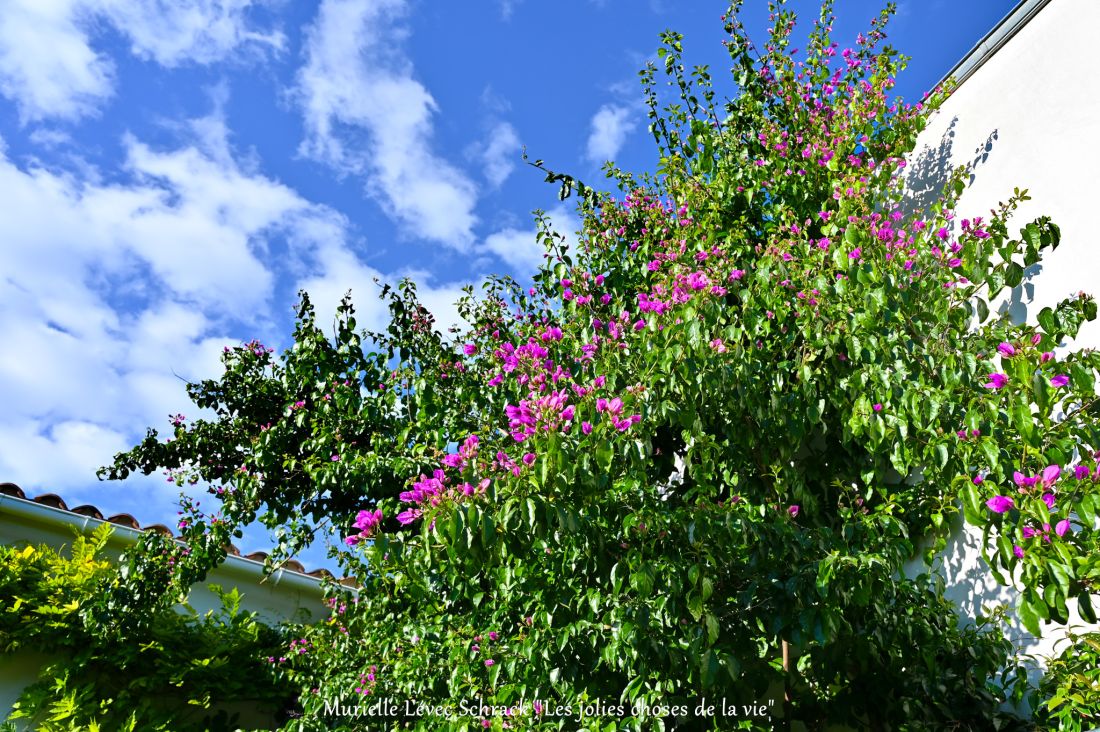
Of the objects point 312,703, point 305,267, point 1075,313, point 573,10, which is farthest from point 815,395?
point 305,267

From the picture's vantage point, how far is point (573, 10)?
15.3 feet

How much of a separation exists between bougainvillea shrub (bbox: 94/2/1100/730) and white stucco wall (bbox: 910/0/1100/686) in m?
Answer: 0.14

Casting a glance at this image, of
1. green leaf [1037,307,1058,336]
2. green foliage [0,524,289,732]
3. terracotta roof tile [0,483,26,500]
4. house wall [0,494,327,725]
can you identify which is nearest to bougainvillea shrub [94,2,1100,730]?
green leaf [1037,307,1058,336]

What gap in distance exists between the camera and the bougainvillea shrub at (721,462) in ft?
8.43

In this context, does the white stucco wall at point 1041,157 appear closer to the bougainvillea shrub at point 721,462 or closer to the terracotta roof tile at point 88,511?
the bougainvillea shrub at point 721,462

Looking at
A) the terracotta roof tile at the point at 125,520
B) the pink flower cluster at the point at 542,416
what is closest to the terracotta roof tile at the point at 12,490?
the terracotta roof tile at the point at 125,520

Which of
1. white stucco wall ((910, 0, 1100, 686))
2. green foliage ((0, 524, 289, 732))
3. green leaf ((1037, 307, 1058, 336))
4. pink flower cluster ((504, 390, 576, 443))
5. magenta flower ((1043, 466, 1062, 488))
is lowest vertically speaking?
green foliage ((0, 524, 289, 732))

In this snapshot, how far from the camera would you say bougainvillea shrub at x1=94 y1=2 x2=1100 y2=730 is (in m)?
2.57

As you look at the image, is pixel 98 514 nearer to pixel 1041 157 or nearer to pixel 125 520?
pixel 125 520

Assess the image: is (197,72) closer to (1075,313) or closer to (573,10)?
(573,10)

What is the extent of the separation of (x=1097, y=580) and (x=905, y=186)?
10.00ft

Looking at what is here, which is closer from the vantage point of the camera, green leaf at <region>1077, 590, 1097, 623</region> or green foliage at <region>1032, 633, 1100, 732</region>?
green leaf at <region>1077, 590, 1097, 623</region>

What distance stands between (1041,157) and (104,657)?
5.69 m

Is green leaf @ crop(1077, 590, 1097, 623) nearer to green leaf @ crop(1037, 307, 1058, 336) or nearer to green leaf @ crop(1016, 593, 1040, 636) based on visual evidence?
green leaf @ crop(1016, 593, 1040, 636)
